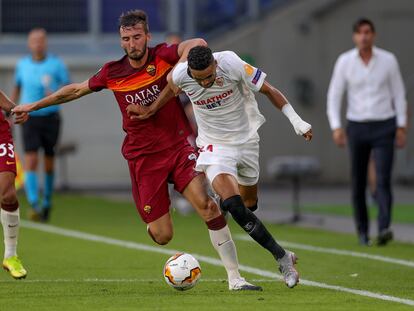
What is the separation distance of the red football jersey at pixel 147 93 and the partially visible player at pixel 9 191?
839 mm

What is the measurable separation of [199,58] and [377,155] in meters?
5.27

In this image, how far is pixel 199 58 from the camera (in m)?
10.0

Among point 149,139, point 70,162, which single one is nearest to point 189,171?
point 149,139

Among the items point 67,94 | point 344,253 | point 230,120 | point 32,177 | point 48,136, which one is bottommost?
point 32,177

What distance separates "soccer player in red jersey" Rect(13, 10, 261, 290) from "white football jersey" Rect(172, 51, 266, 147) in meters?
0.29

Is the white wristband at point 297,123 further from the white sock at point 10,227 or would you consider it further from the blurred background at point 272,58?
the blurred background at point 272,58

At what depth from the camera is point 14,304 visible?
31.3ft

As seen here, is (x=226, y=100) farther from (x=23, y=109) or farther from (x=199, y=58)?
(x=23, y=109)

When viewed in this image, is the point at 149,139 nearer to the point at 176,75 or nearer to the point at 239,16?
the point at 176,75

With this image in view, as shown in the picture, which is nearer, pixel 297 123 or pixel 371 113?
pixel 297 123

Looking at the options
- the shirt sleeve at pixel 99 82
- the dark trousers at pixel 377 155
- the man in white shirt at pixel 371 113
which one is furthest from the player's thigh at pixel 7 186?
the dark trousers at pixel 377 155

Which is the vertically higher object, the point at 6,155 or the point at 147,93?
the point at 147,93

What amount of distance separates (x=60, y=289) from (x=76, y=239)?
5.04 m

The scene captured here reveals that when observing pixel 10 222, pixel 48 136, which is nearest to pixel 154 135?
pixel 10 222
